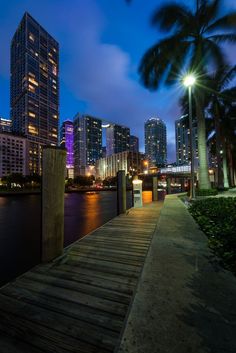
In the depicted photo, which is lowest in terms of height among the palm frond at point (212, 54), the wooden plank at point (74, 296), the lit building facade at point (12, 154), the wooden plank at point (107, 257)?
the wooden plank at point (74, 296)

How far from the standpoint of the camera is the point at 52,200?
429 centimetres

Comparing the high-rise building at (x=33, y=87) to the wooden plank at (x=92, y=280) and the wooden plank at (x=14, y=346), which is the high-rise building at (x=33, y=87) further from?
the wooden plank at (x=14, y=346)

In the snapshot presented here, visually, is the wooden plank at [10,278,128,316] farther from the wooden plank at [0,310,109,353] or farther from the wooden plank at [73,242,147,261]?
the wooden plank at [73,242,147,261]

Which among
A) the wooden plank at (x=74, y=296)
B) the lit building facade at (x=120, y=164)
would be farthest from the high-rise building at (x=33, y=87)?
the wooden plank at (x=74, y=296)

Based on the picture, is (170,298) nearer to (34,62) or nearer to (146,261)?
(146,261)

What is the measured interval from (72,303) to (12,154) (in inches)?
6222

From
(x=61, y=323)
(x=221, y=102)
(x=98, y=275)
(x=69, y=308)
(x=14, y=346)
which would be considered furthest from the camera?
(x=221, y=102)

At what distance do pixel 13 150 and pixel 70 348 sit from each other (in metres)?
159

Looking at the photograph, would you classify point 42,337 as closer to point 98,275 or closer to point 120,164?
point 98,275

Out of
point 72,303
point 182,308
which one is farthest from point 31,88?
point 182,308

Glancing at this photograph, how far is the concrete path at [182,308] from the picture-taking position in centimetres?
198

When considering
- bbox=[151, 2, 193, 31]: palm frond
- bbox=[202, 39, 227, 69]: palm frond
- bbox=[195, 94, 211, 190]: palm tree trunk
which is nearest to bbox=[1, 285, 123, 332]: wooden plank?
bbox=[195, 94, 211, 190]: palm tree trunk

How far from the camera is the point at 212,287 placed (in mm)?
3010

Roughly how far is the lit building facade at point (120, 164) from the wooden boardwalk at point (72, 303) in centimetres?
12190
